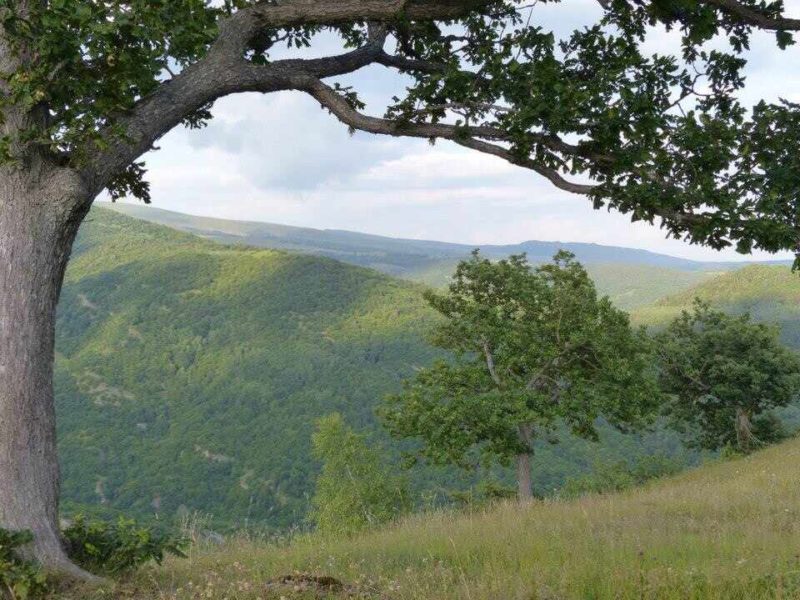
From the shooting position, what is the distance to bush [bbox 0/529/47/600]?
200 inches

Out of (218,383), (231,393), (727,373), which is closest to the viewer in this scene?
(727,373)

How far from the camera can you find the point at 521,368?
1066 inches

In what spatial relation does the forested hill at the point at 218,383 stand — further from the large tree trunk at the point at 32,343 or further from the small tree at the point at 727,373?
the large tree trunk at the point at 32,343

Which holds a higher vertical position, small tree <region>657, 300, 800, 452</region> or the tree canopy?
the tree canopy

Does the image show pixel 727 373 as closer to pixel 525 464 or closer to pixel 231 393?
pixel 525 464

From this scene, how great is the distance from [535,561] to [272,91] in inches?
218

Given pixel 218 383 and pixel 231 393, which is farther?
pixel 218 383

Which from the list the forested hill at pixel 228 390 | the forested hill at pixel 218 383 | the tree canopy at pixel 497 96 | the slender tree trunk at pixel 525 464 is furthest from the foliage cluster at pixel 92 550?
the forested hill at pixel 218 383

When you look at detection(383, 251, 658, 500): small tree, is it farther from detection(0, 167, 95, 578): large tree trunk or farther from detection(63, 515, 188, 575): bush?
detection(0, 167, 95, 578): large tree trunk

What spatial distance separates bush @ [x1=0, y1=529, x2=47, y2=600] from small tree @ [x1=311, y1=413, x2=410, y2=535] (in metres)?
42.3

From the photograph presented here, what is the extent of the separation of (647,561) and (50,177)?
20.7 feet

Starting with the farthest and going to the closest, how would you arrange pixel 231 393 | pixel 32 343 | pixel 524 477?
pixel 231 393 < pixel 524 477 < pixel 32 343

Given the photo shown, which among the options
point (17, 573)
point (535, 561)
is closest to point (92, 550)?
point (17, 573)

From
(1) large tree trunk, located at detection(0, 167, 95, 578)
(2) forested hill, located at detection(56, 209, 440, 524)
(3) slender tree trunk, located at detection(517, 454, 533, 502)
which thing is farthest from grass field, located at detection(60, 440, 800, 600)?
(2) forested hill, located at detection(56, 209, 440, 524)
